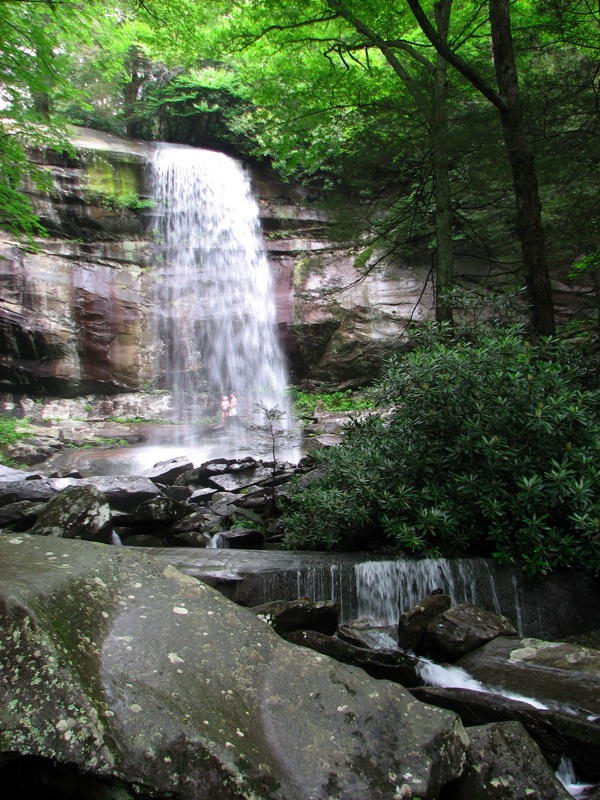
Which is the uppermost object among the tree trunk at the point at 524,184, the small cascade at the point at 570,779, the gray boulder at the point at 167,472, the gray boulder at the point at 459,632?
the tree trunk at the point at 524,184

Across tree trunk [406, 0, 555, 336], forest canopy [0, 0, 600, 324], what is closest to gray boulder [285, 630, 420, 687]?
tree trunk [406, 0, 555, 336]

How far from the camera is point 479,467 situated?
4.70 metres

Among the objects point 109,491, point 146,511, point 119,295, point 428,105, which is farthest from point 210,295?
point 146,511

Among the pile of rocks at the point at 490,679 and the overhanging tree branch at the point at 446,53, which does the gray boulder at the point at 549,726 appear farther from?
the overhanging tree branch at the point at 446,53

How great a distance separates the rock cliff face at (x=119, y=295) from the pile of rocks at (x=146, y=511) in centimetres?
725

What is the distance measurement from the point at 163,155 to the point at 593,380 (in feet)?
56.5

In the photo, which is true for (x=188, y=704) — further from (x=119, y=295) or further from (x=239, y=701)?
(x=119, y=295)

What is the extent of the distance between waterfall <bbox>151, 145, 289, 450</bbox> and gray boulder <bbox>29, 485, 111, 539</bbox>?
1025 cm

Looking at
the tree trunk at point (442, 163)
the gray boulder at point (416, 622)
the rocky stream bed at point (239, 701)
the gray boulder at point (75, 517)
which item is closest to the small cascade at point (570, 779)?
the rocky stream bed at point (239, 701)

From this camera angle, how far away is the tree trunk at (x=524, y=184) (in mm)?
6277

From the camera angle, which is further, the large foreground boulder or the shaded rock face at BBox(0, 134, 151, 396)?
the shaded rock face at BBox(0, 134, 151, 396)

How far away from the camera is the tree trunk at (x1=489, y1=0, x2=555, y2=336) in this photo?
628 cm

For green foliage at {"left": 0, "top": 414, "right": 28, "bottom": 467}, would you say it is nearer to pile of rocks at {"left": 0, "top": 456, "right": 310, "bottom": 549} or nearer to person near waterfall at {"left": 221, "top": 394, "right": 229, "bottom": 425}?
pile of rocks at {"left": 0, "top": 456, "right": 310, "bottom": 549}

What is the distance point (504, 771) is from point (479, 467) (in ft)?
9.53
